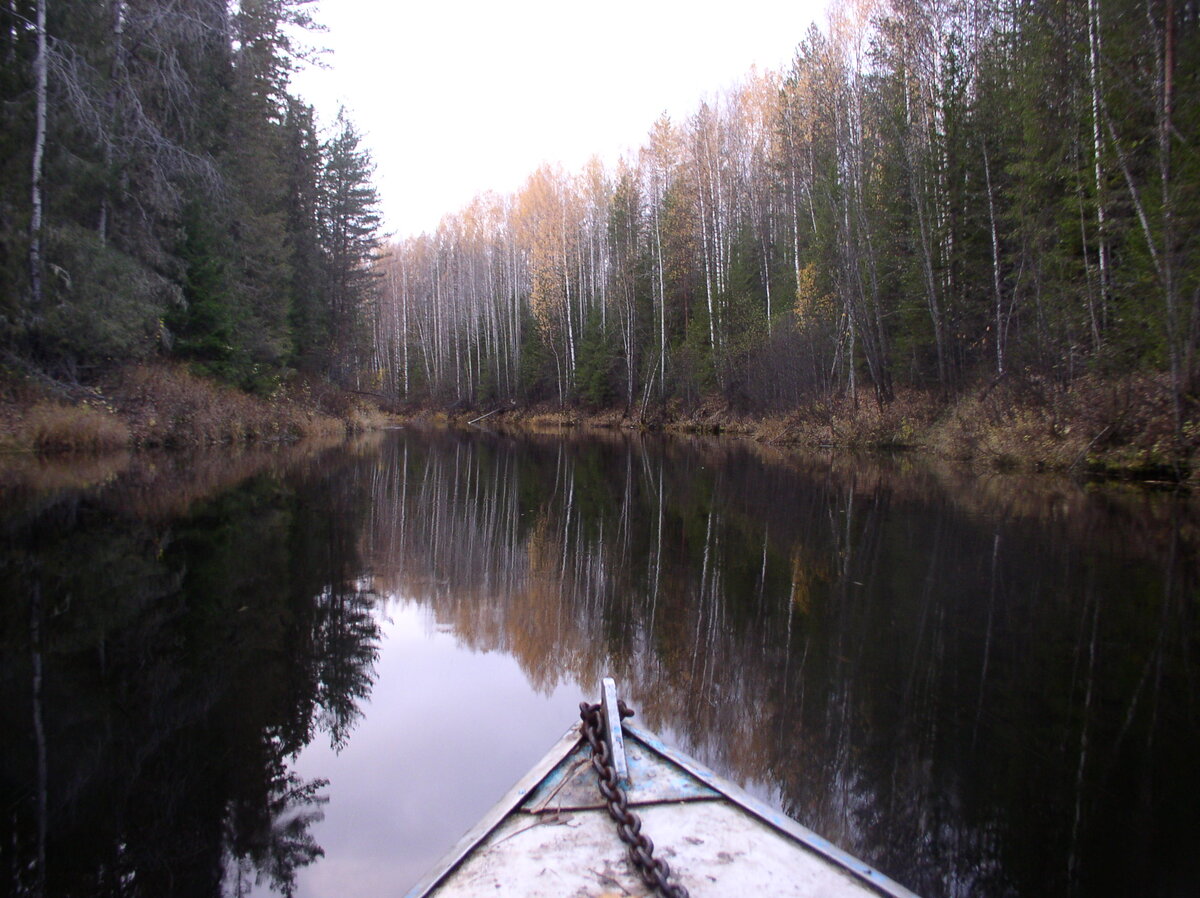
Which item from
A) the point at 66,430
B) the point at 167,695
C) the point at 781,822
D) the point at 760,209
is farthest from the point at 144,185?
the point at 760,209

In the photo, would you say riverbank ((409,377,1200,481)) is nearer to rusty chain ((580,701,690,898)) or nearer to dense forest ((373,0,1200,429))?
dense forest ((373,0,1200,429))

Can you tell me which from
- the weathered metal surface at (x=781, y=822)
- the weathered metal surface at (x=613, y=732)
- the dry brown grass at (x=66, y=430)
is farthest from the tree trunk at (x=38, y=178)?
the weathered metal surface at (x=781, y=822)

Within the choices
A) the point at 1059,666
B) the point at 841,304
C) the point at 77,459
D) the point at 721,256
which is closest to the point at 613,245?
the point at 721,256

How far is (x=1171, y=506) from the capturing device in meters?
8.56

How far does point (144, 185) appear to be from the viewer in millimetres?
16609

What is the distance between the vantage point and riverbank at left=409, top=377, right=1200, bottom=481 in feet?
33.9

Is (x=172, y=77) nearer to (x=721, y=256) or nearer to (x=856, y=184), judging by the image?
(x=856, y=184)

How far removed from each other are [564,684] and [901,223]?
20272mm

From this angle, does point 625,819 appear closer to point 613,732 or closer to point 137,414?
point 613,732

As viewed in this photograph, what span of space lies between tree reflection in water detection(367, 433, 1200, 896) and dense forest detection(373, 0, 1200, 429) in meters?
4.80

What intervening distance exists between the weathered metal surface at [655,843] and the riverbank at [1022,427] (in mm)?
10887

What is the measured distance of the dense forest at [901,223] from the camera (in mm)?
10898

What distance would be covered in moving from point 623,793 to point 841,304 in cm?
2120

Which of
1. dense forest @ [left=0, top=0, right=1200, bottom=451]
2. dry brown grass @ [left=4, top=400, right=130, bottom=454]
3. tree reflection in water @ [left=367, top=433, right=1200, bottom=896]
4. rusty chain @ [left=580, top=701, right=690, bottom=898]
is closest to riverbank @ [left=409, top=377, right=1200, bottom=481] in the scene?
dense forest @ [left=0, top=0, right=1200, bottom=451]
